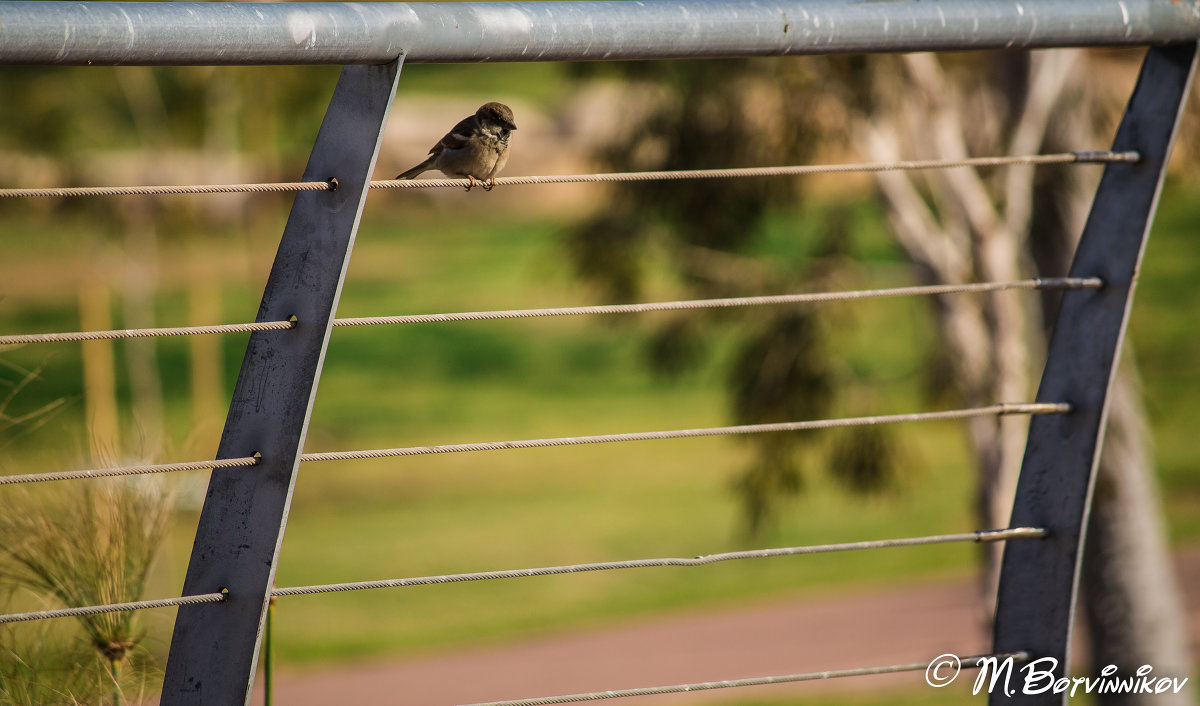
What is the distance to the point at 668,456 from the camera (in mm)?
15945

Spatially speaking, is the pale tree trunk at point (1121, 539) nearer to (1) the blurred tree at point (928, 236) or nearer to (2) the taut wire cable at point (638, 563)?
(1) the blurred tree at point (928, 236)

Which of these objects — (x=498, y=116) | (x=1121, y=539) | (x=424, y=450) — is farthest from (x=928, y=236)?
(x=424, y=450)

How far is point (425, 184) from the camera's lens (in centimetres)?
189

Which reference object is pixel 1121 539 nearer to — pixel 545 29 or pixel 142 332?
pixel 545 29

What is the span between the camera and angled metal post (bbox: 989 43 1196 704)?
1.88m

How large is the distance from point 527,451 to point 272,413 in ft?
49.6

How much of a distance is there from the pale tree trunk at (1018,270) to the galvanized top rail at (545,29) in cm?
401

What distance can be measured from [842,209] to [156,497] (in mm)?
5856

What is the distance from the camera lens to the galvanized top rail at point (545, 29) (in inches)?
54.6

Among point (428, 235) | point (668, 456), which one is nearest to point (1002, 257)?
point (668, 456)

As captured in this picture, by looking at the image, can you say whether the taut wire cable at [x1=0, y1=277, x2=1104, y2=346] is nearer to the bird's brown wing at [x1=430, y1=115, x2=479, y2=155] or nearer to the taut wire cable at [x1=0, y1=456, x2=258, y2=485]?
the taut wire cable at [x1=0, y1=456, x2=258, y2=485]

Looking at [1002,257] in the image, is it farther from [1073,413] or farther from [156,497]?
[156,497]

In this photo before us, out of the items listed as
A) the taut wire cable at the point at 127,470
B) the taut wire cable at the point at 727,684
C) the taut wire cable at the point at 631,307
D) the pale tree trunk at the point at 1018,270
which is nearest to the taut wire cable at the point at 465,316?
the taut wire cable at the point at 631,307

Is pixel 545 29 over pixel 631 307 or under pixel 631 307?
over
